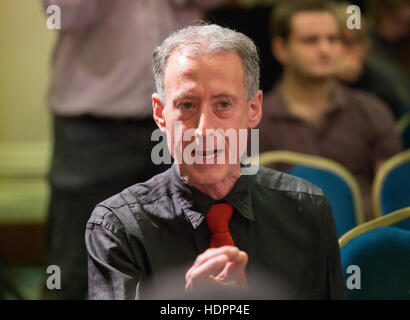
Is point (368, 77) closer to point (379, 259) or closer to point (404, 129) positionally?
point (404, 129)

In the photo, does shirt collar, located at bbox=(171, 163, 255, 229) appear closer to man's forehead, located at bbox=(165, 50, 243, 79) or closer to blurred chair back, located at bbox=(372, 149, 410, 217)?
man's forehead, located at bbox=(165, 50, 243, 79)

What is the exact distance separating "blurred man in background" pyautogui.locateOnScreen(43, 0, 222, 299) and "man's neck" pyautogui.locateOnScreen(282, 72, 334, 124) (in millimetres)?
691

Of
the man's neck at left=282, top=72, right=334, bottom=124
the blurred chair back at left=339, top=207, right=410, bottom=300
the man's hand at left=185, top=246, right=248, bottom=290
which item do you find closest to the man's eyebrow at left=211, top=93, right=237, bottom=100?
the man's hand at left=185, top=246, right=248, bottom=290

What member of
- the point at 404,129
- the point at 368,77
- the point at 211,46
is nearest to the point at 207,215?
the point at 211,46

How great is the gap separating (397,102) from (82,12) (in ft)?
5.10

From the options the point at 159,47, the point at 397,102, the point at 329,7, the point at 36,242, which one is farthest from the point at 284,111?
the point at 36,242

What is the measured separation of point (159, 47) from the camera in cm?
98

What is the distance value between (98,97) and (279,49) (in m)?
0.75

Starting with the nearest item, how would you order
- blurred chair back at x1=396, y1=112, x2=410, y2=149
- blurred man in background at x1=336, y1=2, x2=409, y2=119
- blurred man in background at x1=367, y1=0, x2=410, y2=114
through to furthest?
blurred chair back at x1=396, y1=112, x2=410, y2=149
blurred man in background at x1=336, y1=2, x2=409, y2=119
blurred man in background at x1=367, y1=0, x2=410, y2=114

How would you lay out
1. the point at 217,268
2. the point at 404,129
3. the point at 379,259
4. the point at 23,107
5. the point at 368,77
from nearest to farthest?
the point at 217,268
the point at 379,259
the point at 23,107
the point at 404,129
the point at 368,77

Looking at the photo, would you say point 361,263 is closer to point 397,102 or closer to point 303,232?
point 303,232

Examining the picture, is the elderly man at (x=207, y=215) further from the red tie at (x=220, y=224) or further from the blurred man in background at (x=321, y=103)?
the blurred man in background at (x=321, y=103)

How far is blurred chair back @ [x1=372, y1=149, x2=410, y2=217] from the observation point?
51.9 inches

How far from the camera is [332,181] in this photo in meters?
1.51
